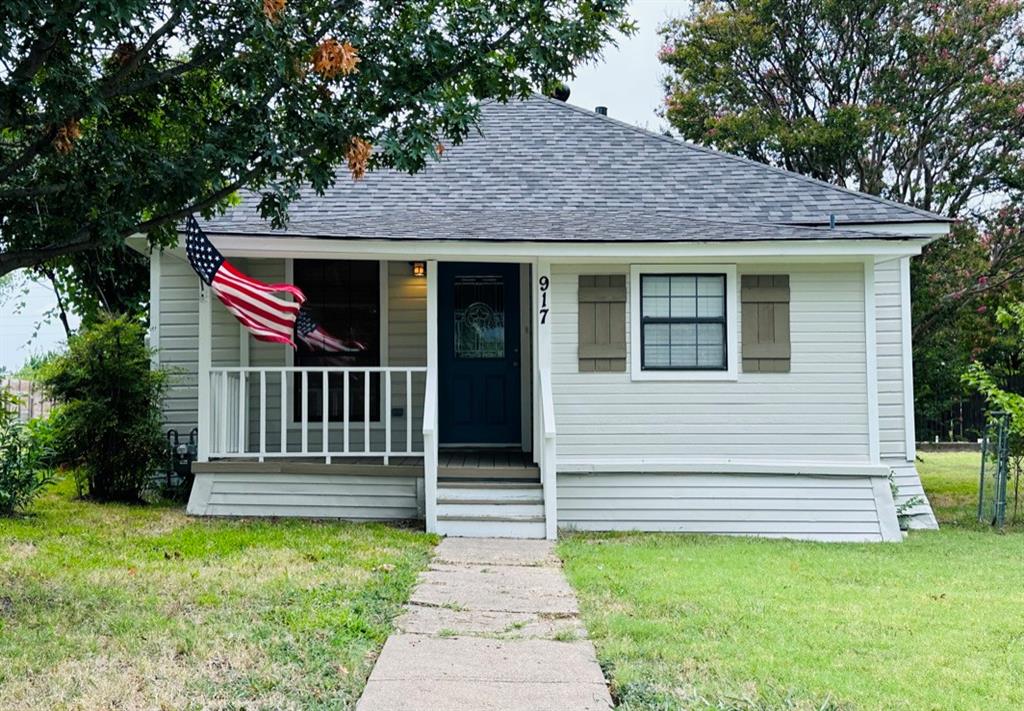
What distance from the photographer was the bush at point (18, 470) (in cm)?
820

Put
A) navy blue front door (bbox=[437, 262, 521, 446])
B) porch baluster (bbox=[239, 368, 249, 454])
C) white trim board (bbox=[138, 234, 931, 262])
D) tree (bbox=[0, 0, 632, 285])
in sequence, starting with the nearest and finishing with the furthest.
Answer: tree (bbox=[0, 0, 632, 285])
white trim board (bbox=[138, 234, 931, 262])
porch baluster (bbox=[239, 368, 249, 454])
navy blue front door (bbox=[437, 262, 521, 446])

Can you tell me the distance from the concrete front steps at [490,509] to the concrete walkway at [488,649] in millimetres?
1392

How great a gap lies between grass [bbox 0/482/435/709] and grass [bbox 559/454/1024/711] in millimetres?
1327

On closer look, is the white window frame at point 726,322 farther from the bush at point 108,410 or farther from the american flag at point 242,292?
the bush at point 108,410

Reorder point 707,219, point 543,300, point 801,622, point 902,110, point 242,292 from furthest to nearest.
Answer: point 902,110, point 707,219, point 543,300, point 242,292, point 801,622

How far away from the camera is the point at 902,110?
588 inches

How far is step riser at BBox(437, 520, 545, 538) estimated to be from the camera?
8062 mm

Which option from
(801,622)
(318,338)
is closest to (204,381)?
(318,338)

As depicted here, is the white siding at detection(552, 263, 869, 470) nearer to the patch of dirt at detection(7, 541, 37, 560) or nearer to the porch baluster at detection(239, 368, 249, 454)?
the porch baluster at detection(239, 368, 249, 454)

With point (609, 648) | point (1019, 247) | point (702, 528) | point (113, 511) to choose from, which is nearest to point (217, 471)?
point (113, 511)

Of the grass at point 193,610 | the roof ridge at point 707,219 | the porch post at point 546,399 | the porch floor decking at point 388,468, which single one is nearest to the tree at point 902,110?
the roof ridge at point 707,219

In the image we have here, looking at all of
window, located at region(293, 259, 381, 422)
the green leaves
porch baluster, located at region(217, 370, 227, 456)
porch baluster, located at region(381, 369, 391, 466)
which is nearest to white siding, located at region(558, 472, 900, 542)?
porch baluster, located at region(381, 369, 391, 466)

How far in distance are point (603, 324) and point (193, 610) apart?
5.12 m

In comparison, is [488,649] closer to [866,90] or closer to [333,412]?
[333,412]
